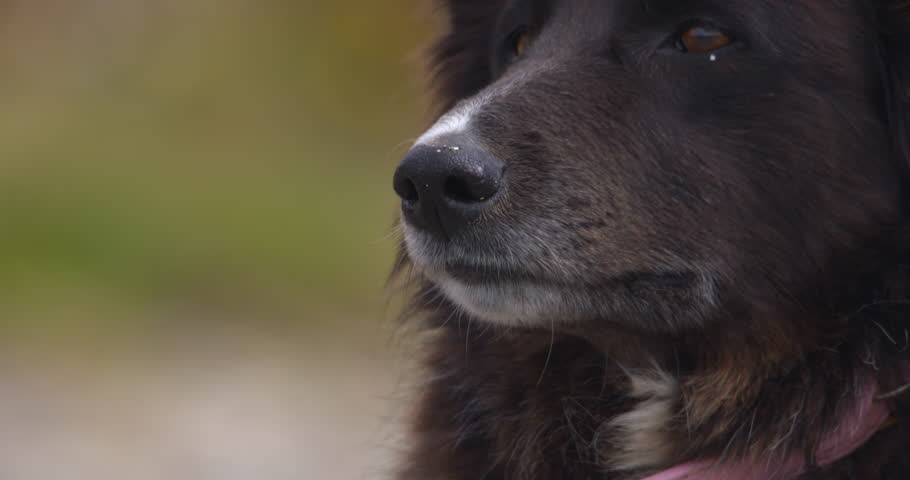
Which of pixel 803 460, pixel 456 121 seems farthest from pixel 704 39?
pixel 803 460

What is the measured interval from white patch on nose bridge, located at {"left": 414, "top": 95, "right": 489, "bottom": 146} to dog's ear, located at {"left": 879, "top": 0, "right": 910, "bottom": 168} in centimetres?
91

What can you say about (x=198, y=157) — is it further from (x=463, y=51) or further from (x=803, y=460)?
(x=803, y=460)

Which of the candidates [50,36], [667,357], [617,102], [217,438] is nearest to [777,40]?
[617,102]

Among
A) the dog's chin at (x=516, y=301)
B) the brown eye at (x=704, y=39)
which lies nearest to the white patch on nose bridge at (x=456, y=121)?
the dog's chin at (x=516, y=301)

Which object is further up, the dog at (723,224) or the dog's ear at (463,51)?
the dog's ear at (463,51)

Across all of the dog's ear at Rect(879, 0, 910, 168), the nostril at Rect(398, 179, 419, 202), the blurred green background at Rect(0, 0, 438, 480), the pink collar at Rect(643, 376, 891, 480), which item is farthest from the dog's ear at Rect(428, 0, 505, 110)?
the blurred green background at Rect(0, 0, 438, 480)

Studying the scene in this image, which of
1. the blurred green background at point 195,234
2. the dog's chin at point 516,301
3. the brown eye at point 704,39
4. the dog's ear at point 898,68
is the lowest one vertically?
the blurred green background at point 195,234

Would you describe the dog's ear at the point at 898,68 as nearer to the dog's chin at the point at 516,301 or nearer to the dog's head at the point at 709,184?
the dog's head at the point at 709,184

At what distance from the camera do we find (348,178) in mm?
10102

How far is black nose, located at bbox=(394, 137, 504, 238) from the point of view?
7.81ft

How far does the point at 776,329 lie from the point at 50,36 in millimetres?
8685

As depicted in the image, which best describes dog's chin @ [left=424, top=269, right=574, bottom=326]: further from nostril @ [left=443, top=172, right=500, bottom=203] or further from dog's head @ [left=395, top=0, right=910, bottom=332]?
nostril @ [left=443, top=172, right=500, bottom=203]

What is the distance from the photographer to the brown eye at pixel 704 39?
258cm

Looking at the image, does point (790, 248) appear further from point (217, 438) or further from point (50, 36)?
point (50, 36)
